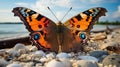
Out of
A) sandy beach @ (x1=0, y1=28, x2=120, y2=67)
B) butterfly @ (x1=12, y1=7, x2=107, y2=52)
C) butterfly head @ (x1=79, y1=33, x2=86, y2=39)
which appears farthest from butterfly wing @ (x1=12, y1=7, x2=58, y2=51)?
butterfly head @ (x1=79, y1=33, x2=86, y2=39)

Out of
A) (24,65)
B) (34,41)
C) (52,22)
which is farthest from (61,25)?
(24,65)

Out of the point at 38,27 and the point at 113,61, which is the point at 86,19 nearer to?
the point at 38,27

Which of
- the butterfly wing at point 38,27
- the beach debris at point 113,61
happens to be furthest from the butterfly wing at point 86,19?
the beach debris at point 113,61

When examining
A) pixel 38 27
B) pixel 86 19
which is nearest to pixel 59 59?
pixel 38 27

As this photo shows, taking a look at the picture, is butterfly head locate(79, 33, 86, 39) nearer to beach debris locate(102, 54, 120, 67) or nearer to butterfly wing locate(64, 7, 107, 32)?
butterfly wing locate(64, 7, 107, 32)

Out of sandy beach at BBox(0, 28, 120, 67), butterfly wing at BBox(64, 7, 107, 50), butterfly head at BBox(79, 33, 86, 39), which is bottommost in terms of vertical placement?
sandy beach at BBox(0, 28, 120, 67)

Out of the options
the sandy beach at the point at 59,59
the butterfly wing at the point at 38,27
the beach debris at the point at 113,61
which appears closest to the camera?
the sandy beach at the point at 59,59

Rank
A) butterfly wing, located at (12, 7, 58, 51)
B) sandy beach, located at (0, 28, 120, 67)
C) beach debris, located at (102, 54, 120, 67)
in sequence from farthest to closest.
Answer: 1. butterfly wing, located at (12, 7, 58, 51)
2. beach debris, located at (102, 54, 120, 67)
3. sandy beach, located at (0, 28, 120, 67)

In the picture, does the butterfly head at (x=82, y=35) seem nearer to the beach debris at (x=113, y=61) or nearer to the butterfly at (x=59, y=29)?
the butterfly at (x=59, y=29)
